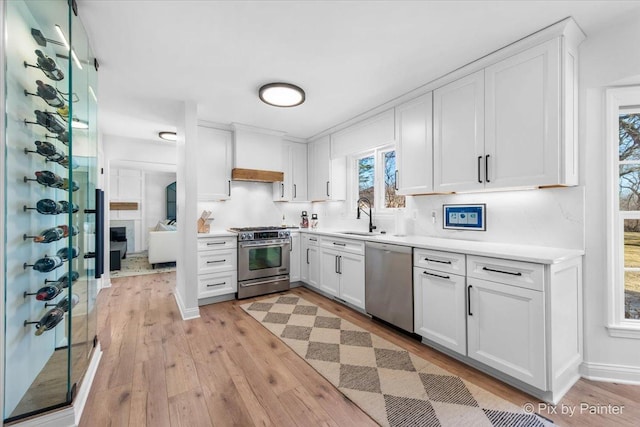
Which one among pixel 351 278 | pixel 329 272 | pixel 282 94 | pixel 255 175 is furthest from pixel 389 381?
pixel 255 175

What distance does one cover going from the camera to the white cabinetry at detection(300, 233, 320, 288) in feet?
12.7

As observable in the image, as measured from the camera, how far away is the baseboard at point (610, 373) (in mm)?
1876

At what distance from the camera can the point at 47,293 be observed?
150 cm

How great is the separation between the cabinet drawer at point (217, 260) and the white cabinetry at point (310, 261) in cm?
103

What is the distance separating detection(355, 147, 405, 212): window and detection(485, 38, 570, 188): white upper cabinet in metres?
1.37

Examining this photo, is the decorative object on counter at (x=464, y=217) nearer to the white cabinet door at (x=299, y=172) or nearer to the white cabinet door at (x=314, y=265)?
the white cabinet door at (x=314, y=265)

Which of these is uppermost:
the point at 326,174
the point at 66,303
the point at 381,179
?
the point at 326,174

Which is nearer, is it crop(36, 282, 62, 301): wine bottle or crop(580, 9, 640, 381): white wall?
crop(36, 282, 62, 301): wine bottle

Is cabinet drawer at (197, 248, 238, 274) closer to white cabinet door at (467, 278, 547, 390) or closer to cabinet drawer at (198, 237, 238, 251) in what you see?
cabinet drawer at (198, 237, 238, 251)

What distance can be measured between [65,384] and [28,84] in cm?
168

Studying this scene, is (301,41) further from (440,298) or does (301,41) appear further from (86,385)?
(86,385)

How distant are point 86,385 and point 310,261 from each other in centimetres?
268

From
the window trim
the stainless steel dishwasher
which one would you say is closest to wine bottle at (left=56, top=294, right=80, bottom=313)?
the stainless steel dishwasher

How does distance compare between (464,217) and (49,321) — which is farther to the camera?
(464,217)
